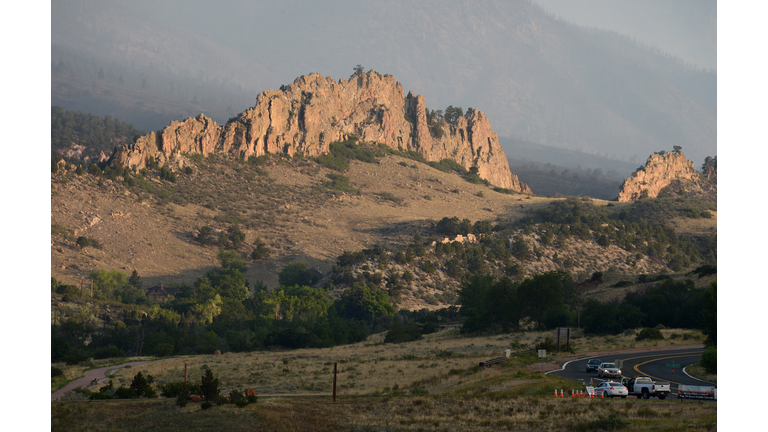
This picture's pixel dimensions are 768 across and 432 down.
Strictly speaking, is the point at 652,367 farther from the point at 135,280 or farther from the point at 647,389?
the point at 135,280

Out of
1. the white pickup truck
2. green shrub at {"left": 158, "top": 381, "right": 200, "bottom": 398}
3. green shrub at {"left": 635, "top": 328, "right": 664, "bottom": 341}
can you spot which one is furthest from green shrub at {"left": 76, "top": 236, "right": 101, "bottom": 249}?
the white pickup truck

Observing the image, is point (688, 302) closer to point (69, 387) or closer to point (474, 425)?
point (474, 425)

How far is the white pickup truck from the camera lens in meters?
27.9

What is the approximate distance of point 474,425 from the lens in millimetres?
24156

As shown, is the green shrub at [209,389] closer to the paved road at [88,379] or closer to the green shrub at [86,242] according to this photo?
the paved road at [88,379]

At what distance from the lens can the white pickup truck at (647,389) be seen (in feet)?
91.5

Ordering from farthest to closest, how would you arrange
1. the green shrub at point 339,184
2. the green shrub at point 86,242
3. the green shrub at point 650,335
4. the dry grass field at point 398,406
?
1. the green shrub at point 339,184
2. the green shrub at point 86,242
3. the green shrub at point 650,335
4. the dry grass field at point 398,406

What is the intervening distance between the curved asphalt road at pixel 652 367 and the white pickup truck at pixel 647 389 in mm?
1027

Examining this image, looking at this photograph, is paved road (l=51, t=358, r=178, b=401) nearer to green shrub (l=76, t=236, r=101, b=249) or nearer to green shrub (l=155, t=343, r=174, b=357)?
green shrub (l=155, t=343, r=174, b=357)

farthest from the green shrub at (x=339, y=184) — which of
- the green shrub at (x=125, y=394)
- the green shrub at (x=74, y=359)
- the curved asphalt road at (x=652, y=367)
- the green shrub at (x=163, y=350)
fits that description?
the green shrub at (x=125, y=394)

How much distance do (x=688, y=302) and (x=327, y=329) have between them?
36.6 m

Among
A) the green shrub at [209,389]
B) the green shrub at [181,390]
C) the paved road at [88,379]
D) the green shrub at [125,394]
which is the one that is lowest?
the paved road at [88,379]
